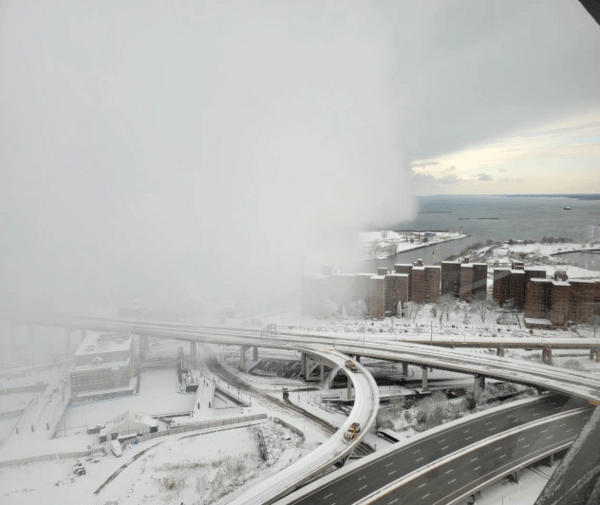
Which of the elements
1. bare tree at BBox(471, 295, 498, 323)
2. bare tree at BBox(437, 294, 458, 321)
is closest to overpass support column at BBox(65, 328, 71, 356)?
bare tree at BBox(437, 294, 458, 321)

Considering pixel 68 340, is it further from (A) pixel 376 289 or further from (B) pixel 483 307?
(B) pixel 483 307

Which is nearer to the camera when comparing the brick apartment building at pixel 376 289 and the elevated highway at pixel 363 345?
the elevated highway at pixel 363 345

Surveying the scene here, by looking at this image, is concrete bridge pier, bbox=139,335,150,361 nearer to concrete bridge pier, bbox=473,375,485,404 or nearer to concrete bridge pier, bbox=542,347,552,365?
concrete bridge pier, bbox=473,375,485,404

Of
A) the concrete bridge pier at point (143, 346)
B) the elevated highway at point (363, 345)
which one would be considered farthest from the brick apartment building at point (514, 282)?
the concrete bridge pier at point (143, 346)

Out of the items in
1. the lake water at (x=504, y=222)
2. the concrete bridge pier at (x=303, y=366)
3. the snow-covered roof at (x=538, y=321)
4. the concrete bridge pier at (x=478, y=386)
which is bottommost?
the concrete bridge pier at (x=303, y=366)

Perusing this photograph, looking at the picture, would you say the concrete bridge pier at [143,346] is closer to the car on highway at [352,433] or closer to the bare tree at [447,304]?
the car on highway at [352,433]

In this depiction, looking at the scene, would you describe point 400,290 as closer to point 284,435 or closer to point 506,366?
point 506,366
